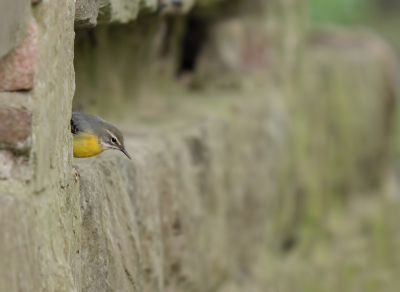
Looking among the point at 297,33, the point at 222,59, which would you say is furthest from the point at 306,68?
the point at 222,59

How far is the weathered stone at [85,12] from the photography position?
3148 mm

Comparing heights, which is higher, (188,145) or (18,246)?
(18,246)

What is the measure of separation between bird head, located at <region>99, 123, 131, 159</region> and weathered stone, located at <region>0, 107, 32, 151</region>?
1.41 metres

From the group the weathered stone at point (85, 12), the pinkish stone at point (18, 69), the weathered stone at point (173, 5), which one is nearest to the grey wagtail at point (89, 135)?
the weathered stone at point (85, 12)

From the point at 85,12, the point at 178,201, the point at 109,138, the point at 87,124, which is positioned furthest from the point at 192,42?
the point at 85,12

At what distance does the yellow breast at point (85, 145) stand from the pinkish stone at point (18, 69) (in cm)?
127

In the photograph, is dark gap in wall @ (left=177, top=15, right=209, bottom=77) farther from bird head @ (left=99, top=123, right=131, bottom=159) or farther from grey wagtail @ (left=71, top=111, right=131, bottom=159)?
grey wagtail @ (left=71, top=111, right=131, bottom=159)

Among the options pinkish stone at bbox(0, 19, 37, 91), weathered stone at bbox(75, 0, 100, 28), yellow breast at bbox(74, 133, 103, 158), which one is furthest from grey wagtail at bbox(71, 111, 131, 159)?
pinkish stone at bbox(0, 19, 37, 91)

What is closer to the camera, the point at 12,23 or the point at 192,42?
the point at 12,23

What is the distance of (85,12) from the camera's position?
10.5ft

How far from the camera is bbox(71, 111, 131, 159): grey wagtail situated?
3.63 metres

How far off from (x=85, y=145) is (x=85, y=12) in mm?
767

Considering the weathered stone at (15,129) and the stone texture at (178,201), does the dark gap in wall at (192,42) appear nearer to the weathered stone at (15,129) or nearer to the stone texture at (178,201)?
the stone texture at (178,201)

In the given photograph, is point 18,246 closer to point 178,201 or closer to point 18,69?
point 18,69
